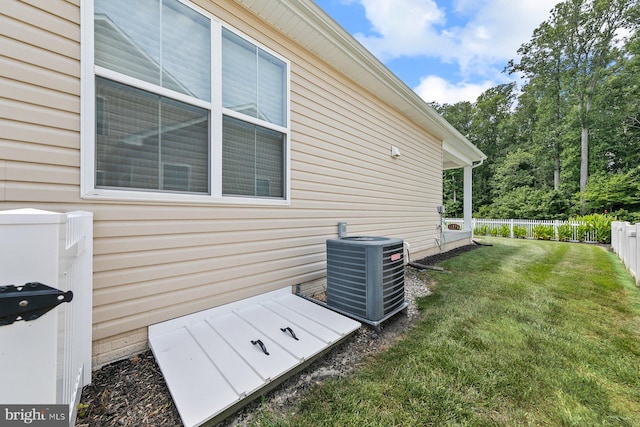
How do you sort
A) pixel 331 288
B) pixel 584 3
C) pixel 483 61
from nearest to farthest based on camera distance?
pixel 331 288 < pixel 584 3 < pixel 483 61

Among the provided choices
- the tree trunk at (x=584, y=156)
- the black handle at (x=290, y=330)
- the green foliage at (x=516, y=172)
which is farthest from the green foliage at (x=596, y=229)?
the black handle at (x=290, y=330)

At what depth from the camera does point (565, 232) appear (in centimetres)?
1077

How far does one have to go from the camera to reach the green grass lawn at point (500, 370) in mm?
1518

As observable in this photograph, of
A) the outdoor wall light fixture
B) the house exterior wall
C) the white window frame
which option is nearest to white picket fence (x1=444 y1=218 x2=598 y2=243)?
the outdoor wall light fixture

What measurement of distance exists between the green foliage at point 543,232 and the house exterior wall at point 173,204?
11.7 metres

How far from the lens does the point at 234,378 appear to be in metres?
1.54

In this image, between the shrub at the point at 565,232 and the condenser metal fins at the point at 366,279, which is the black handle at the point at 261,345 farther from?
the shrub at the point at 565,232

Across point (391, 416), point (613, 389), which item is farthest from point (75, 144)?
point (613, 389)

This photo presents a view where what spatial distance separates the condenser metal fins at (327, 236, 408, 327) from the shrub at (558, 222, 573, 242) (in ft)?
41.1

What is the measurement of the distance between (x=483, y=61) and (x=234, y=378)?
2721 centimetres

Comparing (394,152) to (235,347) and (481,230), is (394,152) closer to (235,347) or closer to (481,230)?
(235,347)

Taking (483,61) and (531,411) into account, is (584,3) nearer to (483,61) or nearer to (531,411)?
(483,61)

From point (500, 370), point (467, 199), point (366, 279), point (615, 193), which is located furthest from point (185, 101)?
point (615, 193)

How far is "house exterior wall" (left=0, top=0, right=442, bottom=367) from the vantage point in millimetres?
1586
